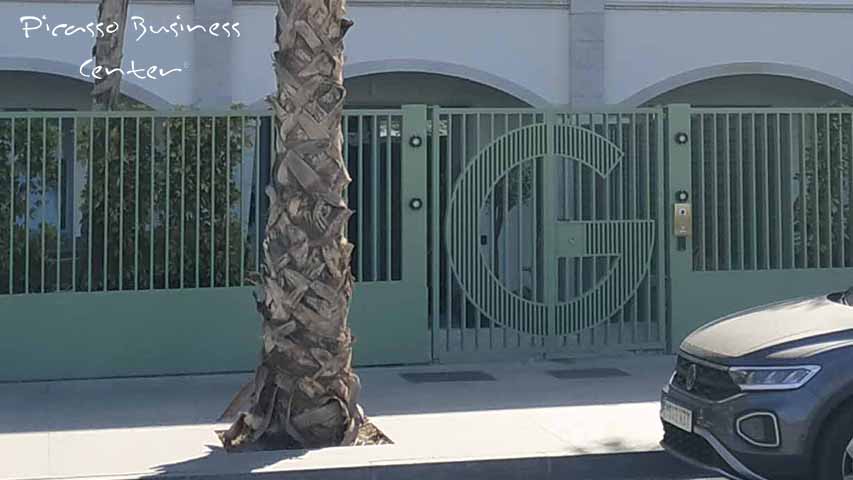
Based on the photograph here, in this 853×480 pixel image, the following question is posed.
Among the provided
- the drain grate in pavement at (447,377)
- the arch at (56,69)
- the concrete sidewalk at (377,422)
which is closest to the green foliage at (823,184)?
the concrete sidewalk at (377,422)

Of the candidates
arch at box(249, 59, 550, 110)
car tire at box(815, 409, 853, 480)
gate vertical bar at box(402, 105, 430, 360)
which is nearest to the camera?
car tire at box(815, 409, 853, 480)

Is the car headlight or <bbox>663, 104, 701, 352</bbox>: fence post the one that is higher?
<bbox>663, 104, 701, 352</bbox>: fence post

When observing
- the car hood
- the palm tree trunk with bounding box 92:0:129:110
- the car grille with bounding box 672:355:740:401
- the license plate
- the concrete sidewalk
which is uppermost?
the palm tree trunk with bounding box 92:0:129:110

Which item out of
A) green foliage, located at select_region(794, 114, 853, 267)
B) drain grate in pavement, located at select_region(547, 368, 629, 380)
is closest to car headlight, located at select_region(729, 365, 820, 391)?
drain grate in pavement, located at select_region(547, 368, 629, 380)

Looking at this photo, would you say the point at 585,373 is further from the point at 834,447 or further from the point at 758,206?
the point at 834,447

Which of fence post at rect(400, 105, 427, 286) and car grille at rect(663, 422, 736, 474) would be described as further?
fence post at rect(400, 105, 427, 286)

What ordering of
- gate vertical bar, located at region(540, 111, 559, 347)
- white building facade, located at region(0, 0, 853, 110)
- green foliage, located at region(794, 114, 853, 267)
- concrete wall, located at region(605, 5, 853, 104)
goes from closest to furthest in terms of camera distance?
1. gate vertical bar, located at region(540, 111, 559, 347)
2. green foliage, located at region(794, 114, 853, 267)
3. white building facade, located at region(0, 0, 853, 110)
4. concrete wall, located at region(605, 5, 853, 104)

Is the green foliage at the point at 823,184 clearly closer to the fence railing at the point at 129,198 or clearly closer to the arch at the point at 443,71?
the arch at the point at 443,71

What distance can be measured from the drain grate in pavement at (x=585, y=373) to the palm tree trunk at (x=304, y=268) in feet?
11.1

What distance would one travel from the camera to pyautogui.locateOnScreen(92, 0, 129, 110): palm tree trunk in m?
10.5

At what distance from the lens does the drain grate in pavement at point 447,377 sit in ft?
33.2

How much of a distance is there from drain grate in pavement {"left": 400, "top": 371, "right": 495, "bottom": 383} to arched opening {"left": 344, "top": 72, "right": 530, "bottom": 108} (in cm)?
620

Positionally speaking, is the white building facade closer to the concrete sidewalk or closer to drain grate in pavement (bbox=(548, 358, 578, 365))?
drain grate in pavement (bbox=(548, 358, 578, 365))

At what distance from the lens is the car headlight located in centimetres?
566
